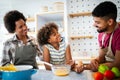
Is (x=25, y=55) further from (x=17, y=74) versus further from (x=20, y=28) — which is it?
(x=17, y=74)

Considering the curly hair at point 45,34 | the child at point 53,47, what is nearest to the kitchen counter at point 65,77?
the child at point 53,47

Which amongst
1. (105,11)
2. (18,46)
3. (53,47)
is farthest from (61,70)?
(105,11)

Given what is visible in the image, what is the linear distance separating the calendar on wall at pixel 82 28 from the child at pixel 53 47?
1412 mm

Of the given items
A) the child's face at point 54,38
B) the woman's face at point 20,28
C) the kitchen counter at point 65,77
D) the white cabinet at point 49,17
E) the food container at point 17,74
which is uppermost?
the white cabinet at point 49,17

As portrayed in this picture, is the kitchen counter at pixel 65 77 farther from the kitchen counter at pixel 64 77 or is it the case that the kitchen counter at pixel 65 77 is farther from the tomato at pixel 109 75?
the tomato at pixel 109 75

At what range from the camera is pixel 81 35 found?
11.7 ft

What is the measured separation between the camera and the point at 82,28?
3611mm

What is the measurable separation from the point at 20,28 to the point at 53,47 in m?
0.42

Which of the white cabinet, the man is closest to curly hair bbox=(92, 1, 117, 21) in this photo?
the man

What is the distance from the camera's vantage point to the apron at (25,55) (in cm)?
198

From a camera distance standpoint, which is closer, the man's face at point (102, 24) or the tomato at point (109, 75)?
the tomato at point (109, 75)

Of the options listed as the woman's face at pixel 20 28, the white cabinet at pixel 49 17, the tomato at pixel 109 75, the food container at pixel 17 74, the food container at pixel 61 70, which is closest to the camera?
the food container at pixel 17 74

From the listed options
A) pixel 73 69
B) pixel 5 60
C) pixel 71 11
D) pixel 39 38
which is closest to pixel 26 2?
pixel 71 11

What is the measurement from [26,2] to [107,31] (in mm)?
2459
